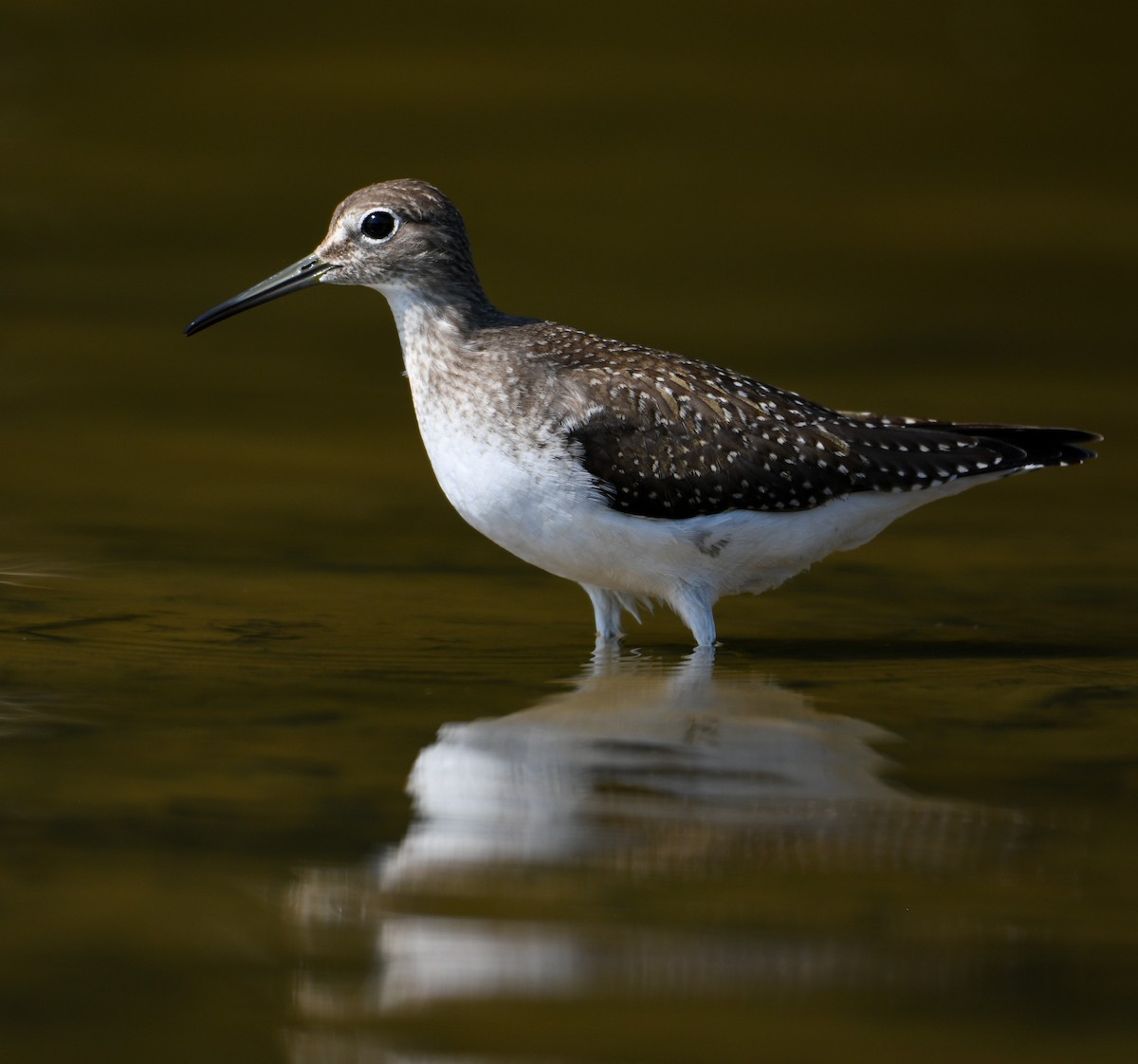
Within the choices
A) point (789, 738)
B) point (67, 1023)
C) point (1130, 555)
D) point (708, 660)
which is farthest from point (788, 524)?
point (67, 1023)

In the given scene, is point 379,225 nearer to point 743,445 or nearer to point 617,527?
point 617,527

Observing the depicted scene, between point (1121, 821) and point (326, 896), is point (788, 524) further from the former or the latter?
point (326, 896)

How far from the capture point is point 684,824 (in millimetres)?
7965

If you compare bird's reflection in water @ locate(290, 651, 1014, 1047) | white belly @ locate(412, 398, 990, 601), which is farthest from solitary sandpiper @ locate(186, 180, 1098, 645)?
bird's reflection in water @ locate(290, 651, 1014, 1047)

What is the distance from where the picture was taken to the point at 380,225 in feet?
37.3

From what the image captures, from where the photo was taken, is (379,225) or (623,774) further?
(379,225)

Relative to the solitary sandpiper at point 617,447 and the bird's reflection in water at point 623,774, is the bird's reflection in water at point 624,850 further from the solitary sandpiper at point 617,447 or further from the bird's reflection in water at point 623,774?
the solitary sandpiper at point 617,447

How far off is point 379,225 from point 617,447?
200cm

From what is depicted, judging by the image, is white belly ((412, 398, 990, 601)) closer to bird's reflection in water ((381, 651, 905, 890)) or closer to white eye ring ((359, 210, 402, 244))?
bird's reflection in water ((381, 651, 905, 890))

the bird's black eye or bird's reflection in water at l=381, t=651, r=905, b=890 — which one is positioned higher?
the bird's black eye

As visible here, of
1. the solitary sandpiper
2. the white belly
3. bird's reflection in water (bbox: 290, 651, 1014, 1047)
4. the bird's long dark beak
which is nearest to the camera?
bird's reflection in water (bbox: 290, 651, 1014, 1047)

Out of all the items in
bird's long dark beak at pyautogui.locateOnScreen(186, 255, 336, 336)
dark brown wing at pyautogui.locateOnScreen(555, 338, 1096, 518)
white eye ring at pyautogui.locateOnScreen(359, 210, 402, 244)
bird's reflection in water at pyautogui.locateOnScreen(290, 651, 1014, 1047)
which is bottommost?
bird's reflection in water at pyautogui.locateOnScreen(290, 651, 1014, 1047)

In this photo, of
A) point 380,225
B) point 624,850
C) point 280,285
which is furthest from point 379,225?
point 624,850

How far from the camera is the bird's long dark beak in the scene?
455 inches
